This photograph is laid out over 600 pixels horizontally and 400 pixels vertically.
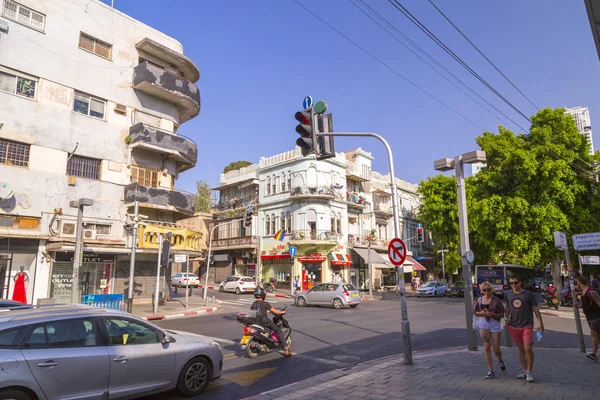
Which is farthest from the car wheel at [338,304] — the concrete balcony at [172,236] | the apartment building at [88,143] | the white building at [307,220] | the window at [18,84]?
the window at [18,84]

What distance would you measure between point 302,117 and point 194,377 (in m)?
5.80

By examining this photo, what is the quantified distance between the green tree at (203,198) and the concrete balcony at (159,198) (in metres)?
32.4

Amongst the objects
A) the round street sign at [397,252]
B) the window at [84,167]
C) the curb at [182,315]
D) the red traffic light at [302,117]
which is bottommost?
the curb at [182,315]

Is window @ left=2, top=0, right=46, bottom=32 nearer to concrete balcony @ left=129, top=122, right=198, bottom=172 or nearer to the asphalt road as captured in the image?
concrete balcony @ left=129, top=122, right=198, bottom=172

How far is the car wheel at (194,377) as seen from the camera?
20.6 feet

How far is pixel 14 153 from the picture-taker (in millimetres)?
18797

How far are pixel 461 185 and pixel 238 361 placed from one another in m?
7.15

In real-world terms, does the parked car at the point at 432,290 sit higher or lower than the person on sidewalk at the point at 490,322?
lower

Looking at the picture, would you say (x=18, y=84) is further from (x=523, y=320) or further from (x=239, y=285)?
(x=523, y=320)

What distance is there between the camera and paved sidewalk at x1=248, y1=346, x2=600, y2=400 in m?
6.00

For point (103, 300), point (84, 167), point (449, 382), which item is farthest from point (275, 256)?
point (449, 382)

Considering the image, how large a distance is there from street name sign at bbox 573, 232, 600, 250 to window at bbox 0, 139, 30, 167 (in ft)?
73.9

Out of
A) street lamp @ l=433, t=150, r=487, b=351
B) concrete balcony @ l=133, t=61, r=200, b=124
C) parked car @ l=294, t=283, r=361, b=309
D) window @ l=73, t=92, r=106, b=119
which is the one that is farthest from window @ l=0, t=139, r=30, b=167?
street lamp @ l=433, t=150, r=487, b=351

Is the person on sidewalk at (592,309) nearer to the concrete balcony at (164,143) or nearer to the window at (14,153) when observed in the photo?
the concrete balcony at (164,143)
